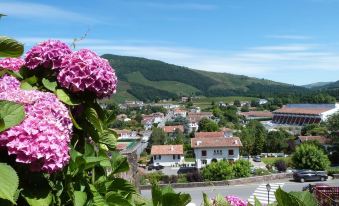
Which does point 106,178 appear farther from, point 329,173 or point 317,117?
point 317,117

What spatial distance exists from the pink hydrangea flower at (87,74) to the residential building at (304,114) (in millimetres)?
103622

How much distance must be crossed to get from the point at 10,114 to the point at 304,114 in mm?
115722

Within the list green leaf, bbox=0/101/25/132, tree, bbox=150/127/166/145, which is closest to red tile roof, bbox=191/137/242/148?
tree, bbox=150/127/166/145

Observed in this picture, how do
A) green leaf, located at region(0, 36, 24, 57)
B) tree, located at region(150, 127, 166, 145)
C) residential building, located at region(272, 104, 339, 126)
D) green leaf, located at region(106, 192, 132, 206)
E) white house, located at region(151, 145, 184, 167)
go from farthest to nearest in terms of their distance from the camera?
residential building, located at region(272, 104, 339, 126), tree, located at region(150, 127, 166, 145), white house, located at region(151, 145, 184, 167), green leaf, located at region(106, 192, 132, 206), green leaf, located at region(0, 36, 24, 57)

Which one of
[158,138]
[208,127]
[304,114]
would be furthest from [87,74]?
[304,114]

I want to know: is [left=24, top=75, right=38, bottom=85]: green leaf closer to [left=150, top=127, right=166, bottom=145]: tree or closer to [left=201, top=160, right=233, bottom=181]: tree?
[left=201, top=160, right=233, bottom=181]: tree

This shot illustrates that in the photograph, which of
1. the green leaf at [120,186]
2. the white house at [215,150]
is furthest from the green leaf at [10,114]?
the white house at [215,150]

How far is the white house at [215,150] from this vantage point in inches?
2309

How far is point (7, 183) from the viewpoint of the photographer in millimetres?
1334

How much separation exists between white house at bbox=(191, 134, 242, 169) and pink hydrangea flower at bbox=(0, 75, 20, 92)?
57.0 meters

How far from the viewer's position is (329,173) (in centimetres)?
3956

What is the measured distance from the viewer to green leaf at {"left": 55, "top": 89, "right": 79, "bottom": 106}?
198cm

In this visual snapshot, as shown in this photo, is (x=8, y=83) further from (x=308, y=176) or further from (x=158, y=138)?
(x=158, y=138)

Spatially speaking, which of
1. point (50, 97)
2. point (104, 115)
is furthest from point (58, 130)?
point (104, 115)
